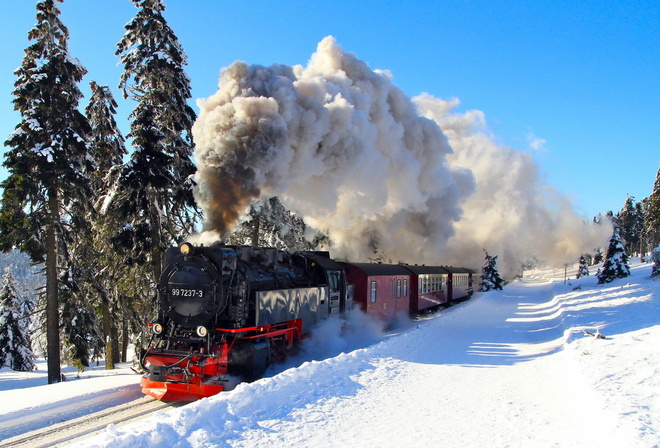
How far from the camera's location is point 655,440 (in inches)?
192

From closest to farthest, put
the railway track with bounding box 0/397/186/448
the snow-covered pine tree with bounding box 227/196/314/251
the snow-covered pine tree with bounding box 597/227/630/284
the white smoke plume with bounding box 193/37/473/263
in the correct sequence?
the railway track with bounding box 0/397/186/448 → the white smoke plume with bounding box 193/37/473/263 → the snow-covered pine tree with bounding box 227/196/314/251 → the snow-covered pine tree with bounding box 597/227/630/284

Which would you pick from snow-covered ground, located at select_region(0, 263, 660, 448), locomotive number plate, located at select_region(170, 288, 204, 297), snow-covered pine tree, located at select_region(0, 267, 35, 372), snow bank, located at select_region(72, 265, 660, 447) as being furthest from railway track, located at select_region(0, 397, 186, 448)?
snow-covered pine tree, located at select_region(0, 267, 35, 372)

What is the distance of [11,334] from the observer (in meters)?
24.3

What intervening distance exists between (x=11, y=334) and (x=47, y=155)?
16477 mm

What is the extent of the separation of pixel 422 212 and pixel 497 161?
1318 cm

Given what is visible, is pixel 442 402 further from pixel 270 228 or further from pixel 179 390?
pixel 270 228

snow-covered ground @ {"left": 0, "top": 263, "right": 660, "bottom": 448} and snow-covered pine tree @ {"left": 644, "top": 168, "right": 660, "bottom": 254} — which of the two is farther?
snow-covered pine tree @ {"left": 644, "top": 168, "right": 660, "bottom": 254}

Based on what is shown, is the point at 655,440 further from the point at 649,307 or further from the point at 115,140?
the point at 115,140

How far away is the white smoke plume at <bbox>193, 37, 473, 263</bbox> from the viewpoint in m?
11.7

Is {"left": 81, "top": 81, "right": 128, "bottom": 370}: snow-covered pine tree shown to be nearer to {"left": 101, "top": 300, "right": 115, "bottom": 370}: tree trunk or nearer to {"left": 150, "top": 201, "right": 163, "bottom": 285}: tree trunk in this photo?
{"left": 101, "top": 300, "right": 115, "bottom": 370}: tree trunk

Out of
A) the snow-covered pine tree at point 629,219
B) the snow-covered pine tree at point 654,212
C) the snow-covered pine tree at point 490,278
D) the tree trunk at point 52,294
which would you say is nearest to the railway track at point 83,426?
the tree trunk at point 52,294

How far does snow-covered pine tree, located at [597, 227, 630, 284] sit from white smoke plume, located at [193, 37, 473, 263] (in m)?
12.3

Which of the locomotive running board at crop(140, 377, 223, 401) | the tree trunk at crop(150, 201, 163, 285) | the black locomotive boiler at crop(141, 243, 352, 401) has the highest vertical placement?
the tree trunk at crop(150, 201, 163, 285)

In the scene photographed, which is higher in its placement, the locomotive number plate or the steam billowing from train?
the steam billowing from train
